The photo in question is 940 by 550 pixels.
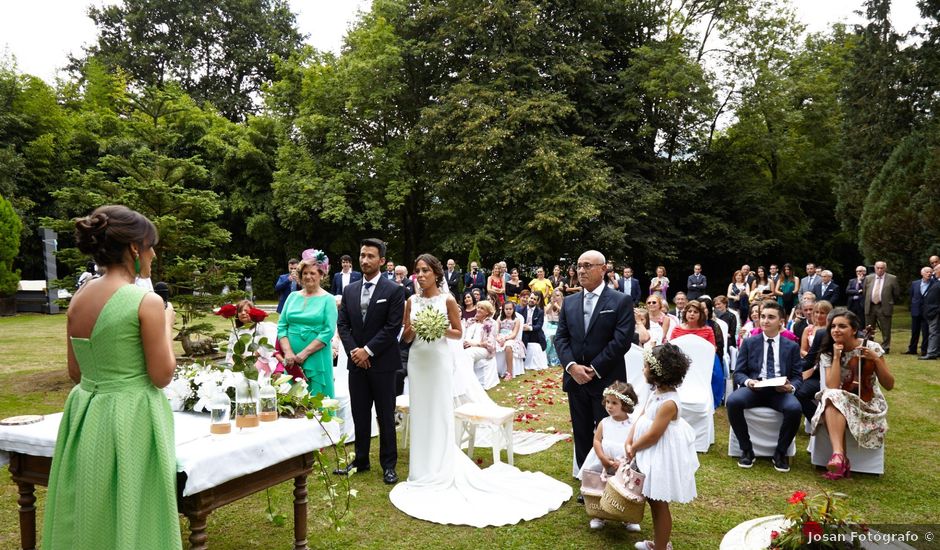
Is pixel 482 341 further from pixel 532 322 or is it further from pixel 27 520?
pixel 27 520

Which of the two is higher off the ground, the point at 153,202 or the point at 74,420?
the point at 153,202

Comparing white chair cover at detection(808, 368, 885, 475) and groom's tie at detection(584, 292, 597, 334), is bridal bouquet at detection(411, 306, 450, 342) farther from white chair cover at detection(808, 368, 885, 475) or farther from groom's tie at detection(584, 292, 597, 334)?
white chair cover at detection(808, 368, 885, 475)

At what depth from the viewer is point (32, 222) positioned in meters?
25.7

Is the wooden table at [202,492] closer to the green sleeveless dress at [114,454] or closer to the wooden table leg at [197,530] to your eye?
the wooden table leg at [197,530]

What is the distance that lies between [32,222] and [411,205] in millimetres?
15695

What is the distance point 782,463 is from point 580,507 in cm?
233

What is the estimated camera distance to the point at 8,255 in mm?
21188

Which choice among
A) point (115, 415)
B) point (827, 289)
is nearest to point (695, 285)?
point (827, 289)

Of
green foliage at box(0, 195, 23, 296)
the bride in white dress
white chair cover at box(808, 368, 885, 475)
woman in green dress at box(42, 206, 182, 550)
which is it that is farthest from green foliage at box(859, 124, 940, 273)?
green foliage at box(0, 195, 23, 296)

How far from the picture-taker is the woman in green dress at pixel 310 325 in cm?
557

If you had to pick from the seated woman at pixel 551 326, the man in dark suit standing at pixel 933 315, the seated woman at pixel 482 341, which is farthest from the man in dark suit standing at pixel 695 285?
the seated woman at pixel 482 341

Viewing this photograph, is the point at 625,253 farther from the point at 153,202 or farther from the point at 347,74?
the point at 153,202

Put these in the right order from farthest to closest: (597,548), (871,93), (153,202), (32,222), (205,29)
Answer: (205,29) → (32,222) → (871,93) → (153,202) → (597,548)

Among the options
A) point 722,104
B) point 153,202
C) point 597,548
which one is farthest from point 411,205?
point 597,548
